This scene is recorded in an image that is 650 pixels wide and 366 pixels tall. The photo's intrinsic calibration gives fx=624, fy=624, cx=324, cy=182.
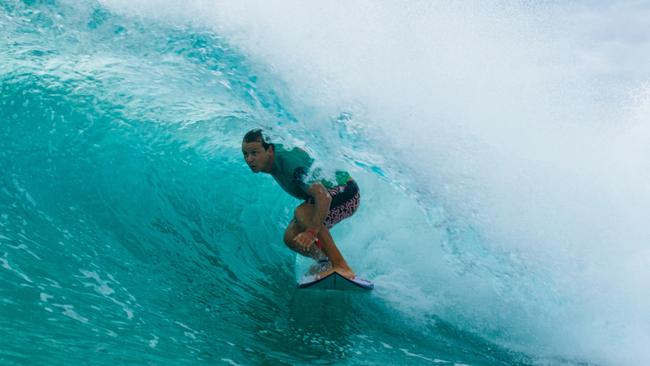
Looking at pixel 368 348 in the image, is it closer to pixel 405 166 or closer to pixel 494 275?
pixel 494 275

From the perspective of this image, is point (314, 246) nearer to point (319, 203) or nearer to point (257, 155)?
point (319, 203)

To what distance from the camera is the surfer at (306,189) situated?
4000 mm

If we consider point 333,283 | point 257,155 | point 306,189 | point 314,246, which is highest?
point 257,155

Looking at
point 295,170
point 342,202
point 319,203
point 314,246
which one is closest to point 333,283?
point 314,246

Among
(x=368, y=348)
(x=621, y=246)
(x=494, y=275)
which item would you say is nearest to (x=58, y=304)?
(x=368, y=348)

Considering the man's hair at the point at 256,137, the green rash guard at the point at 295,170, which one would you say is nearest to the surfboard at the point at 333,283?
the green rash guard at the point at 295,170

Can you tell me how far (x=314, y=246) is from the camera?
446 centimetres

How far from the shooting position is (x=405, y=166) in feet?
20.5

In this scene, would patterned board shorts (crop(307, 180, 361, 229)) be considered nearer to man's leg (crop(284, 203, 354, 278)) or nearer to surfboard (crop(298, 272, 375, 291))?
man's leg (crop(284, 203, 354, 278))

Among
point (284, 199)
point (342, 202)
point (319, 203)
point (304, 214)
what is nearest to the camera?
point (319, 203)

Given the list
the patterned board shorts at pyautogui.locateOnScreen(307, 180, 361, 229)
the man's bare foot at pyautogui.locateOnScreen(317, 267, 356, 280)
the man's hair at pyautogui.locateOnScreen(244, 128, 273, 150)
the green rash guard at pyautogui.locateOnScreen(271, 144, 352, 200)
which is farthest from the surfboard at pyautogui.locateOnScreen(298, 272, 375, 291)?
the man's hair at pyautogui.locateOnScreen(244, 128, 273, 150)

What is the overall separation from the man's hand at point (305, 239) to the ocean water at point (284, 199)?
19.5 inches

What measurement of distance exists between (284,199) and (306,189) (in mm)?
2252

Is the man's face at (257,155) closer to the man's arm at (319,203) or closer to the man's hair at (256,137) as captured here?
the man's hair at (256,137)
